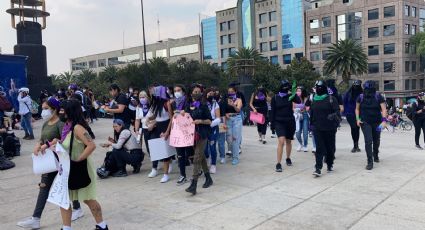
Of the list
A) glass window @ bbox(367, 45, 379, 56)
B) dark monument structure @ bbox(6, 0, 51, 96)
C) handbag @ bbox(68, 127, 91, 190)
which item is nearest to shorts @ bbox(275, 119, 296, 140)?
handbag @ bbox(68, 127, 91, 190)

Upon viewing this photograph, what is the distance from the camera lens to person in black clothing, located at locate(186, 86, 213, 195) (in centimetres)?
589

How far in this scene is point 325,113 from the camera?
22.0 feet

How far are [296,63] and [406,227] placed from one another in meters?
48.1

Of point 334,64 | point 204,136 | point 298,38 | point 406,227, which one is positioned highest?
point 298,38

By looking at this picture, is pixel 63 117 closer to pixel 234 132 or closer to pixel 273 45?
pixel 234 132

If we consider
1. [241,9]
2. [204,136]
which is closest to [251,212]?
[204,136]

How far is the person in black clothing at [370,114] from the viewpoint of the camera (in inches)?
284

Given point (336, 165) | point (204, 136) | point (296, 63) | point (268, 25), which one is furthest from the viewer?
point (268, 25)

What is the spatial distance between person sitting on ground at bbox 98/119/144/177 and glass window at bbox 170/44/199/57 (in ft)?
259

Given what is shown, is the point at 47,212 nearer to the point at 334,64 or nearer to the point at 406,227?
the point at 406,227

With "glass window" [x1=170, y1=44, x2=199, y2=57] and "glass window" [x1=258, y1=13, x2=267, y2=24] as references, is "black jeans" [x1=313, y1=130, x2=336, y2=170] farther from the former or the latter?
"glass window" [x1=170, y1=44, x2=199, y2=57]

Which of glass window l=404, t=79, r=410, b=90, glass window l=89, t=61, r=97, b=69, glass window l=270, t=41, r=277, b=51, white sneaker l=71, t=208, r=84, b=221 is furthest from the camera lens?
glass window l=89, t=61, r=97, b=69

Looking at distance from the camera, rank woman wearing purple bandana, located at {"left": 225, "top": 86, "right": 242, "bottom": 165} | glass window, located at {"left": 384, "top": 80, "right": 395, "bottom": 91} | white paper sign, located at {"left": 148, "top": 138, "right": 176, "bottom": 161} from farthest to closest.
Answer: glass window, located at {"left": 384, "top": 80, "right": 395, "bottom": 91}
woman wearing purple bandana, located at {"left": 225, "top": 86, "right": 242, "bottom": 165}
white paper sign, located at {"left": 148, "top": 138, "right": 176, "bottom": 161}

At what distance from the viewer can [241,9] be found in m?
75.6
